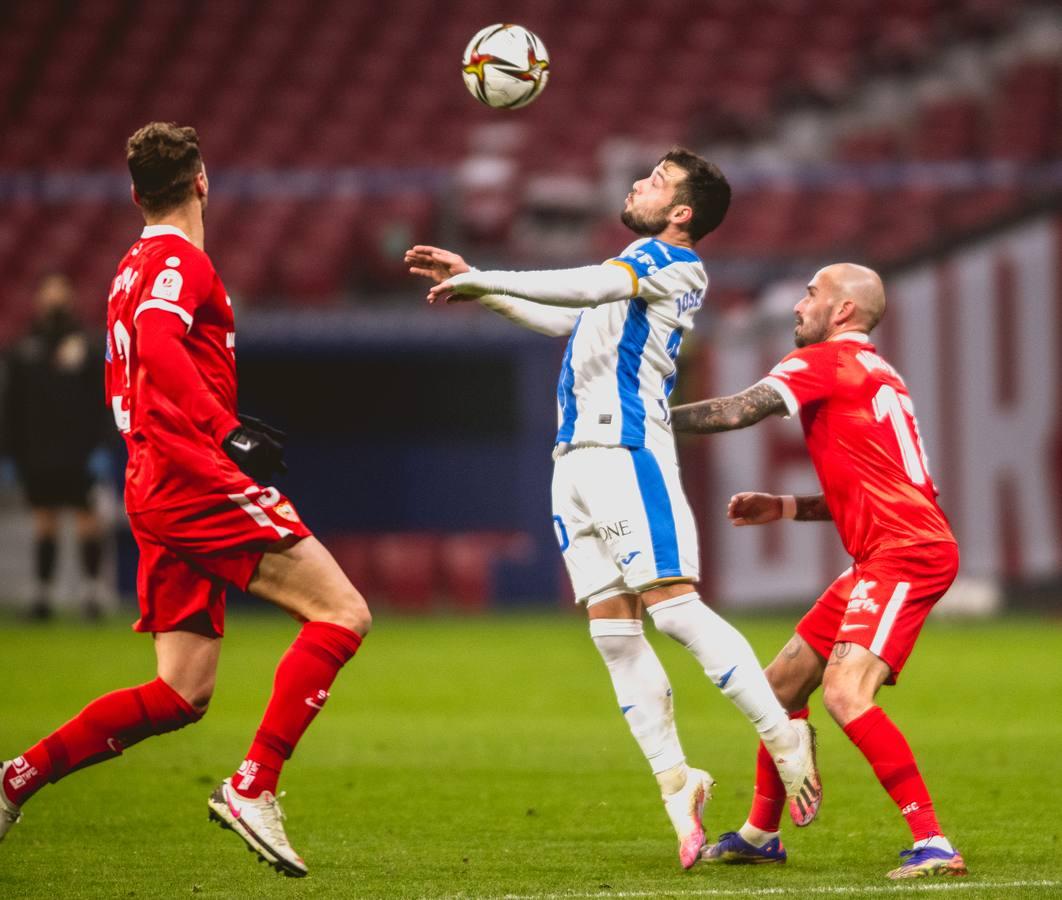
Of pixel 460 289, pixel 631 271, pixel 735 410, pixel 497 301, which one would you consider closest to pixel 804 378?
pixel 735 410

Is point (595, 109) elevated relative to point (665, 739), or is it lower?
elevated

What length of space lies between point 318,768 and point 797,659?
9.48 feet

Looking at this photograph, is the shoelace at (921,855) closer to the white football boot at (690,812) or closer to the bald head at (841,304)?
the white football boot at (690,812)

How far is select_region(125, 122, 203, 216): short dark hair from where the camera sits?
17.8 feet

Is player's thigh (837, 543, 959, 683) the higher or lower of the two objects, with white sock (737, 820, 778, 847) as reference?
higher

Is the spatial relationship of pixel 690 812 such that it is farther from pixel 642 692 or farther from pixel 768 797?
pixel 642 692

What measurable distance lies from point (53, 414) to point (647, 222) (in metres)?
9.16

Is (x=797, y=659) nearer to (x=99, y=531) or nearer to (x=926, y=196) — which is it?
(x=99, y=531)

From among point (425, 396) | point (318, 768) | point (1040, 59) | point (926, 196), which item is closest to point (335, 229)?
point (425, 396)

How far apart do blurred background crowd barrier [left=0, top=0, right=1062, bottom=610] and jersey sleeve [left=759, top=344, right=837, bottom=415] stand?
10053mm

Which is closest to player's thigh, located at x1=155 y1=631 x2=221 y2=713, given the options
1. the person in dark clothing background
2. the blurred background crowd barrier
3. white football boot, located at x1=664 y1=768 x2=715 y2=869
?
white football boot, located at x1=664 y1=768 x2=715 y2=869

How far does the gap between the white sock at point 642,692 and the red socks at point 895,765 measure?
1.88 feet

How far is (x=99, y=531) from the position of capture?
1477cm

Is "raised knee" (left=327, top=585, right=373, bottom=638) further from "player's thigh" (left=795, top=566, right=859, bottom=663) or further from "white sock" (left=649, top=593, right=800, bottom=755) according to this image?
"player's thigh" (left=795, top=566, right=859, bottom=663)
